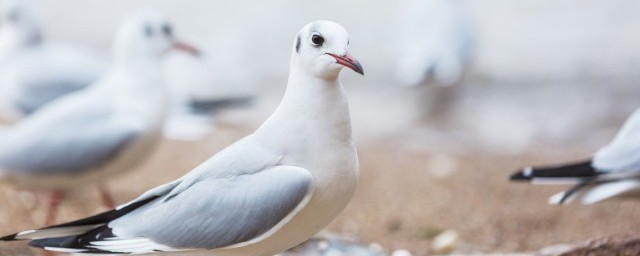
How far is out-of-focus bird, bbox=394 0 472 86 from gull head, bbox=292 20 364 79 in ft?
14.1

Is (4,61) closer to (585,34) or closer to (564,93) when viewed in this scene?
(564,93)

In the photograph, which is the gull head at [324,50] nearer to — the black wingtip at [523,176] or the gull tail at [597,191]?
the black wingtip at [523,176]

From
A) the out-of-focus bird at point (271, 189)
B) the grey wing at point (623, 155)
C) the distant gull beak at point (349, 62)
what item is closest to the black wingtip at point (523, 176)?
the grey wing at point (623, 155)

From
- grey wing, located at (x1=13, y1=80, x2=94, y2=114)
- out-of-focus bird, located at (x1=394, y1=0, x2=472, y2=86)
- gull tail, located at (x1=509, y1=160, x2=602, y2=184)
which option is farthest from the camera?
out-of-focus bird, located at (x1=394, y1=0, x2=472, y2=86)

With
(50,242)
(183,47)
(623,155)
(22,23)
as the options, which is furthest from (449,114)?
(50,242)

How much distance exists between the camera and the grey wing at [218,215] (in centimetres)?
257

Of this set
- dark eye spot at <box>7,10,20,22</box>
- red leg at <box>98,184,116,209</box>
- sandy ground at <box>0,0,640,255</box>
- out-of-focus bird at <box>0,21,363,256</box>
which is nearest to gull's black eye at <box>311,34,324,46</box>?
out-of-focus bird at <box>0,21,363,256</box>

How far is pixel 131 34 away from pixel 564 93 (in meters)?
4.16

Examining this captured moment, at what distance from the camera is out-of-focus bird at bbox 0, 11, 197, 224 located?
4.20 meters

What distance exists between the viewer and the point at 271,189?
2.58 m

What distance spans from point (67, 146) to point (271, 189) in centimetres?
185

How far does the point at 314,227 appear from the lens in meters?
2.66

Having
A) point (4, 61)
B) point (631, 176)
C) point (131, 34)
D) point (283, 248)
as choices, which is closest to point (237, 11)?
point (4, 61)

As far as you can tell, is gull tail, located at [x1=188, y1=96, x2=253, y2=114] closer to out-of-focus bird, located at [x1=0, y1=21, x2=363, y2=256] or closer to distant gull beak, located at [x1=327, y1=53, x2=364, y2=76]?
out-of-focus bird, located at [x1=0, y1=21, x2=363, y2=256]
